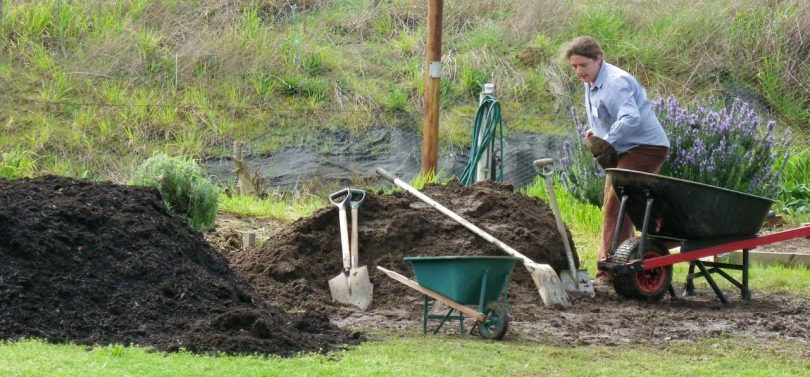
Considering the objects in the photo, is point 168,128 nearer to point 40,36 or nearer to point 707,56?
point 40,36

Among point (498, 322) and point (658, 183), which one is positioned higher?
point (658, 183)

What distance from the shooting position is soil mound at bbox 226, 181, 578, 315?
8000 mm

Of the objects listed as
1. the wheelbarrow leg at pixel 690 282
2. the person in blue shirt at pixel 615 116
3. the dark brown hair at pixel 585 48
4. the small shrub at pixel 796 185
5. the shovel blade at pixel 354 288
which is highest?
the dark brown hair at pixel 585 48

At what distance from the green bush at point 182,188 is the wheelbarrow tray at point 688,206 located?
3.49m

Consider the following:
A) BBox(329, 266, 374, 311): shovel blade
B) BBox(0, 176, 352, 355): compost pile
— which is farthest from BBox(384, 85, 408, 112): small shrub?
BBox(0, 176, 352, 355): compost pile

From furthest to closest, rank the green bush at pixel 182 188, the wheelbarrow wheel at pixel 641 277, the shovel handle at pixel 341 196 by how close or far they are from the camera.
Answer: the green bush at pixel 182 188, the shovel handle at pixel 341 196, the wheelbarrow wheel at pixel 641 277

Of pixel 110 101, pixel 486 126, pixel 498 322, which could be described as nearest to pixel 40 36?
pixel 110 101

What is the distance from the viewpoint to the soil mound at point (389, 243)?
8.00 m

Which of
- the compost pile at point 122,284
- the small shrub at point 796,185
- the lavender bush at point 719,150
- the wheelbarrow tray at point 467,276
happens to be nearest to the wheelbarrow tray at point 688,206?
the wheelbarrow tray at point 467,276

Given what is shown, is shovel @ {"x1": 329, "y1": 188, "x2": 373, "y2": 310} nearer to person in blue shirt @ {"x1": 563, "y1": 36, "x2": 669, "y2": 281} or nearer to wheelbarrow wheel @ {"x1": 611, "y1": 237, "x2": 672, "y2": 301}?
wheelbarrow wheel @ {"x1": 611, "y1": 237, "x2": 672, "y2": 301}

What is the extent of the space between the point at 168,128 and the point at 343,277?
290 inches

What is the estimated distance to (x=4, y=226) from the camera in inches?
254

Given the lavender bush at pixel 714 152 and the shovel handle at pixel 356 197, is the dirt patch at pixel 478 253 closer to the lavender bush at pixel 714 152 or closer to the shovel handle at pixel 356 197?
the shovel handle at pixel 356 197

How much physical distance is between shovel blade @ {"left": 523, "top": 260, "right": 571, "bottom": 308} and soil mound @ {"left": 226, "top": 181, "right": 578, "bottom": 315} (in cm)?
54
